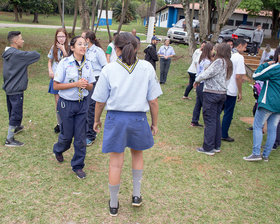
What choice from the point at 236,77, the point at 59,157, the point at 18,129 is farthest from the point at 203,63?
the point at 18,129

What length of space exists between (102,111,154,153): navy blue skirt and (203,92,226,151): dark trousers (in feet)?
7.30

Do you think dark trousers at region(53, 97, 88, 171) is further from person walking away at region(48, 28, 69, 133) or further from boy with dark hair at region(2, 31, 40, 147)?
boy with dark hair at region(2, 31, 40, 147)

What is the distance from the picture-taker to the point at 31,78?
10.8 metres

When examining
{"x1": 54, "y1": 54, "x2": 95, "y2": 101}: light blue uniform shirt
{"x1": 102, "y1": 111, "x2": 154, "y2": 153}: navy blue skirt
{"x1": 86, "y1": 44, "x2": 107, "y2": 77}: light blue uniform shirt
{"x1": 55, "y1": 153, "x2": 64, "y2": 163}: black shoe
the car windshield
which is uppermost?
the car windshield

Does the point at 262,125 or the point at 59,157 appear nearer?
the point at 59,157

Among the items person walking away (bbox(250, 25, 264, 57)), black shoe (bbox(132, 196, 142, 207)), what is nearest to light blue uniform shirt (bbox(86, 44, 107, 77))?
black shoe (bbox(132, 196, 142, 207))

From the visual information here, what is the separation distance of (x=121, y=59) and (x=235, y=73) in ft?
10.3

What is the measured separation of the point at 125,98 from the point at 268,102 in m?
2.76

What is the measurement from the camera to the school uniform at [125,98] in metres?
2.96

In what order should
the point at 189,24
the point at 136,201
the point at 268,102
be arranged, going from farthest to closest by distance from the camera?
the point at 189,24
the point at 268,102
the point at 136,201

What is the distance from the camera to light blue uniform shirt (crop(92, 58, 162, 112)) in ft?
9.70

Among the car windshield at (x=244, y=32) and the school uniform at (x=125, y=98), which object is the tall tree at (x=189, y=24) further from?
the school uniform at (x=125, y=98)

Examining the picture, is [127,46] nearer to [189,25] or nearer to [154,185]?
[154,185]

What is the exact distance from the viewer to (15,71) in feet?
15.5
